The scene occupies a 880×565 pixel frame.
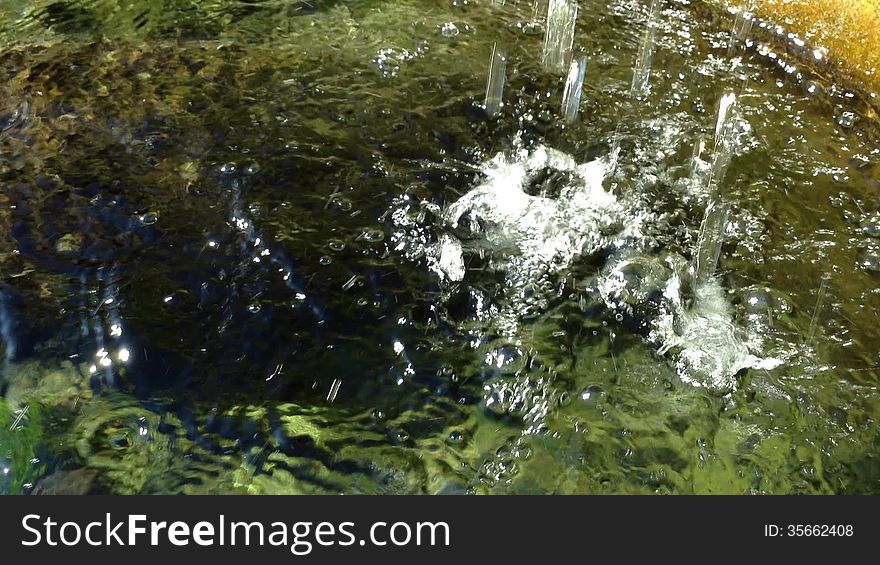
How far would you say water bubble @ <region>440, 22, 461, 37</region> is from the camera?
3473mm

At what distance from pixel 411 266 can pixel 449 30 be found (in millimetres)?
1539

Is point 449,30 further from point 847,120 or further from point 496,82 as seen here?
point 847,120

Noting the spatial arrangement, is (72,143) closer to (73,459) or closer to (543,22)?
(73,459)

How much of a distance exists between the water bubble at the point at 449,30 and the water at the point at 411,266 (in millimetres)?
45

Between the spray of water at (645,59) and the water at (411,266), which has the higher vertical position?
the spray of water at (645,59)

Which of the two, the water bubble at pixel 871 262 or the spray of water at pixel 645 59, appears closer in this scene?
the water bubble at pixel 871 262

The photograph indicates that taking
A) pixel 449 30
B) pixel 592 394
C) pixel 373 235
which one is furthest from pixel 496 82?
pixel 592 394

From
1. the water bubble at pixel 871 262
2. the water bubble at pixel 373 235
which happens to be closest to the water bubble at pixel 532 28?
the water bubble at pixel 373 235

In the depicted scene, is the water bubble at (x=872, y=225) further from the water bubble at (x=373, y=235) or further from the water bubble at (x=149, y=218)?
the water bubble at (x=149, y=218)

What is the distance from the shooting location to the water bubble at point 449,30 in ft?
11.4

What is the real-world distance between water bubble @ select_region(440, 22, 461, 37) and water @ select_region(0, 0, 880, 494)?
0.05 meters

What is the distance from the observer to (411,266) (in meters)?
2.42
